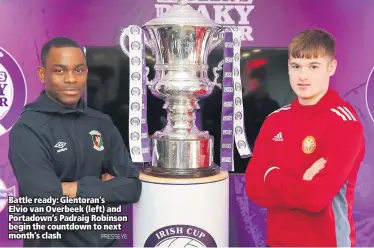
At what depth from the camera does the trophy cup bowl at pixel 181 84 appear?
80.0 inches

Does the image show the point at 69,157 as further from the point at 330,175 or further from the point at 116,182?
the point at 330,175

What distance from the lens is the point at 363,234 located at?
264 cm

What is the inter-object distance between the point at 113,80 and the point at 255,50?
2.56ft

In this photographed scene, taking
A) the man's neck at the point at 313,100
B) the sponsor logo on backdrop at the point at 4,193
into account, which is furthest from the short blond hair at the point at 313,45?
the sponsor logo on backdrop at the point at 4,193

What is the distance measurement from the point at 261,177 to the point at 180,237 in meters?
0.43

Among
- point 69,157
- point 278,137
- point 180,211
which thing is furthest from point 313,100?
point 69,157

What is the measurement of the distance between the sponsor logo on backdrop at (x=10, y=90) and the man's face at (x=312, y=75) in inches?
58.8

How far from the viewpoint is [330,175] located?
175 centimetres

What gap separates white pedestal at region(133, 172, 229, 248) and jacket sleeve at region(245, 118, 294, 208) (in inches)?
5.6

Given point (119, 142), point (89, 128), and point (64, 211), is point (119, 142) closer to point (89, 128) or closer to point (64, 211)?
point (89, 128)

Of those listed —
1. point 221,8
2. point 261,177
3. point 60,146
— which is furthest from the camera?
point 221,8

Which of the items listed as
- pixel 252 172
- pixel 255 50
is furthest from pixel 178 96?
pixel 255 50

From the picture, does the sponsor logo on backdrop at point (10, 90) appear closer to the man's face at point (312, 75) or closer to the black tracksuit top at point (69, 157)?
the black tracksuit top at point (69, 157)

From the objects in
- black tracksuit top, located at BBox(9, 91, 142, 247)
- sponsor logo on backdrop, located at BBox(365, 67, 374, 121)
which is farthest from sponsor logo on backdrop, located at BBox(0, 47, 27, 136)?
sponsor logo on backdrop, located at BBox(365, 67, 374, 121)
